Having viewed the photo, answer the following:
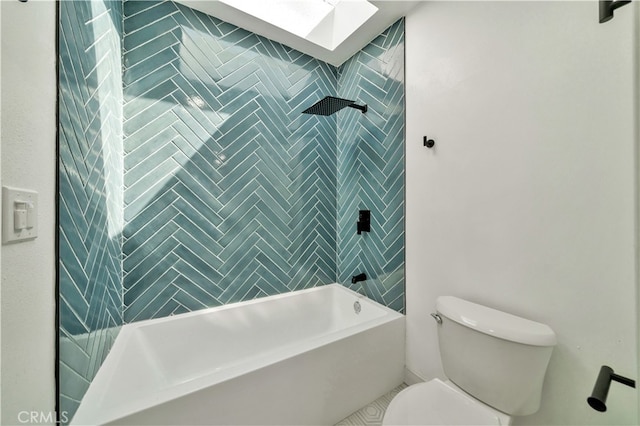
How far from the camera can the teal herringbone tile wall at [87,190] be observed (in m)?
0.84

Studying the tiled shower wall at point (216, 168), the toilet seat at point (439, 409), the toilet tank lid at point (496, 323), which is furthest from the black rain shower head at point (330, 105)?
the toilet seat at point (439, 409)

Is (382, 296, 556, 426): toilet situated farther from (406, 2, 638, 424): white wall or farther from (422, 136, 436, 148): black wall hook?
(422, 136, 436, 148): black wall hook

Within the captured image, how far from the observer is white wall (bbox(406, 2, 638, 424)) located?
921 millimetres

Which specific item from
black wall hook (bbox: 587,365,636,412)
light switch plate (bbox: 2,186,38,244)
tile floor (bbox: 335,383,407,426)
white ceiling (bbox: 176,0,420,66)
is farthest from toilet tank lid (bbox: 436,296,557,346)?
white ceiling (bbox: 176,0,420,66)

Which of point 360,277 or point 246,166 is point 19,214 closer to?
point 246,166

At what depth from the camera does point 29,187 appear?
2.20 ft

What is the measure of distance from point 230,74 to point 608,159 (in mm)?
2168

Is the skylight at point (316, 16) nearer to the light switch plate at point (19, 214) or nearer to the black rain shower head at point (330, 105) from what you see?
the black rain shower head at point (330, 105)

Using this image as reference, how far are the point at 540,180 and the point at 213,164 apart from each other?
191 centimetres

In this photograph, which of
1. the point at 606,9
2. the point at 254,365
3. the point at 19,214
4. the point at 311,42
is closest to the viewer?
the point at 19,214

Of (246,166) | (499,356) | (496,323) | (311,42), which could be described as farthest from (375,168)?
(499,356)

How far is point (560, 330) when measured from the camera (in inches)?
41.6

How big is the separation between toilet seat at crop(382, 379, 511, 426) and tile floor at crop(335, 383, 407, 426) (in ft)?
1.63

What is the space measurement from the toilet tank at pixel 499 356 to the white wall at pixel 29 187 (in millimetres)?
1509
